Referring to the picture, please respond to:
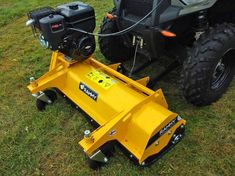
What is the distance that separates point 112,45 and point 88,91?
3.21 ft

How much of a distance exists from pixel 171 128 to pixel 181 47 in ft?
3.44

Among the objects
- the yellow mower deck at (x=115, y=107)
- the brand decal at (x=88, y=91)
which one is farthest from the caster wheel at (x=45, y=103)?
the brand decal at (x=88, y=91)

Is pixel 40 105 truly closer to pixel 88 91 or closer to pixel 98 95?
pixel 88 91

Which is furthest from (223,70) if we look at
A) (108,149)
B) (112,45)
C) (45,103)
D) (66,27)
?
(45,103)

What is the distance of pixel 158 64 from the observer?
423 centimetres

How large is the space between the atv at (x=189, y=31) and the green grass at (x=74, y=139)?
274mm

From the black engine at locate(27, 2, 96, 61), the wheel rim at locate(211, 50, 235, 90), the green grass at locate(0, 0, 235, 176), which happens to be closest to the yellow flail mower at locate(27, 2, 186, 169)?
the black engine at locate(27, 2, 96, 61)

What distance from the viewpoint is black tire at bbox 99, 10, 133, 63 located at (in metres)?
3.80

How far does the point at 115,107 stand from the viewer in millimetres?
2920

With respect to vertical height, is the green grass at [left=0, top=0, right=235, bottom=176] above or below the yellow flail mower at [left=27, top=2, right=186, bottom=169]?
below

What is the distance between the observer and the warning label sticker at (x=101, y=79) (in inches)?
124

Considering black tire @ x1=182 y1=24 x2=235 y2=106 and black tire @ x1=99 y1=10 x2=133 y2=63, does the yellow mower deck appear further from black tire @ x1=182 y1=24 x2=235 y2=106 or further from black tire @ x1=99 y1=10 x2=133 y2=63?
black tire @ x1=99 y1=10 x2=133 y2=63

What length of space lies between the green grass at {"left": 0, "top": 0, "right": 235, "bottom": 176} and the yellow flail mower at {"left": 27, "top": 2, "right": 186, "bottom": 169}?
129 millimetres

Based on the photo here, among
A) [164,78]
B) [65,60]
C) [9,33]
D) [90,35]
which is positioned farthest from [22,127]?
[9,33]
